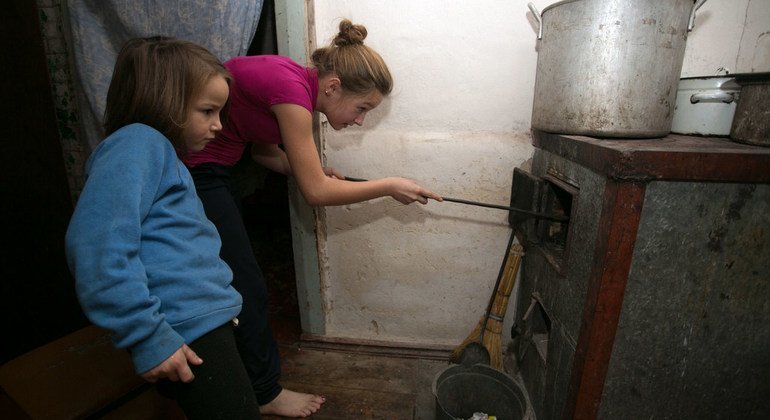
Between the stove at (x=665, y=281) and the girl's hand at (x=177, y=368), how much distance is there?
3.23 ft

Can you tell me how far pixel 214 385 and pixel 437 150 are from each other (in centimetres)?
117

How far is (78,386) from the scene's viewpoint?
1.13m

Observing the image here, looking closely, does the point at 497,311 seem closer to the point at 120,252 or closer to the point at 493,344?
the point at 493,344

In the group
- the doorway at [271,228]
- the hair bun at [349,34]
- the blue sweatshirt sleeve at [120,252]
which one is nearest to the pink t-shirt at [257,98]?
the hair bun at [349,34]

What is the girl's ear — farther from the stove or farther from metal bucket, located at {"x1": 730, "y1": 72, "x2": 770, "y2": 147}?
metal bucket, located at {"x1": 730, "y1": 72, "x2": 770, "y2": 147}

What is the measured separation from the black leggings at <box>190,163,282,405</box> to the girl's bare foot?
0.17 ft

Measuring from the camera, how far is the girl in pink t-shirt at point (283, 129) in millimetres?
1155

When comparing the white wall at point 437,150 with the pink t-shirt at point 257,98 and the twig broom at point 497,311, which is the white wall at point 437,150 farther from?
the pink t-shirt at point 257,98

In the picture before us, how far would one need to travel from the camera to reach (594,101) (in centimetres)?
109

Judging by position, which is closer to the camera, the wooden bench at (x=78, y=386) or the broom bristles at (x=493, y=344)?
the wooden bench at (x=78, y=386)

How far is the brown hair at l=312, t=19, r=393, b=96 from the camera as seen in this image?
122 cm

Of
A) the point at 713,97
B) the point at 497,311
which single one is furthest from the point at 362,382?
the point at 713,97

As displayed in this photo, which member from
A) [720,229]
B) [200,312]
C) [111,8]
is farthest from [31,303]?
[720,229]

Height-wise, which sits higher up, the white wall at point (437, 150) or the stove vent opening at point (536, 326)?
the white wall at point (437, 150)
